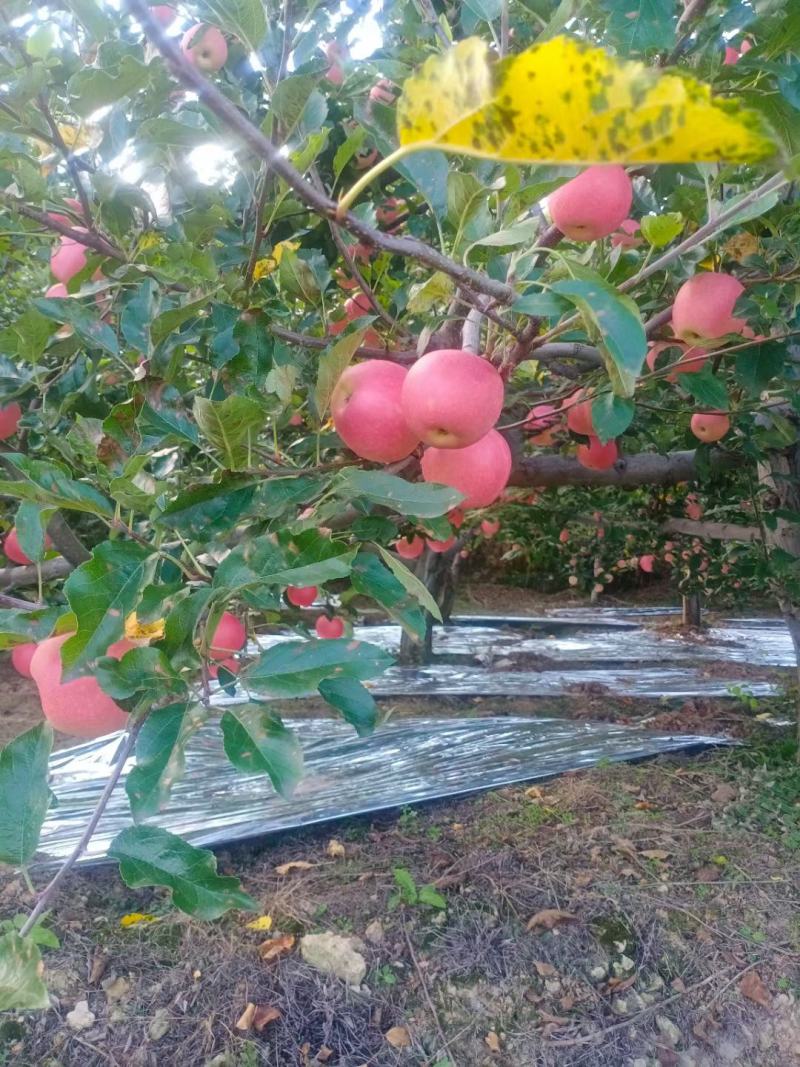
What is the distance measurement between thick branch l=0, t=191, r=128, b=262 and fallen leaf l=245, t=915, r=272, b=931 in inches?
56.1

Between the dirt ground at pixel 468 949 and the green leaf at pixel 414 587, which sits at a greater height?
the green leaf at pixel 414 587

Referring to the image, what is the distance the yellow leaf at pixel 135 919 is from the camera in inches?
69.6

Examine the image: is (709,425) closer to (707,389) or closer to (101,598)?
(707,389)

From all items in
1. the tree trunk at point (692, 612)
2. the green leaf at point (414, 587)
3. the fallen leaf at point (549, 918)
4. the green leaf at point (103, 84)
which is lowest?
the tree trunk at point (692, 612)

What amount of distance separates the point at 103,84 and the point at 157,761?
2.43 feet

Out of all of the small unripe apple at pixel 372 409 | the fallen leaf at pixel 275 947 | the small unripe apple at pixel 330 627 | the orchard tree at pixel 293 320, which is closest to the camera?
the orchard tree at pixel 293 320

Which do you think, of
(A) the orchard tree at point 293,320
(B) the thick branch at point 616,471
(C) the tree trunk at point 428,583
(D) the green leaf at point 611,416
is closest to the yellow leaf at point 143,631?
(A) the orchard tree at point 293,320

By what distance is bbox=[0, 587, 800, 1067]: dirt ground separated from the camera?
1.46 meters

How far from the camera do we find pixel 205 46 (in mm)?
1350

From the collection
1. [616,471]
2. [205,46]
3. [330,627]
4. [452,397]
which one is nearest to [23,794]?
[452,397]

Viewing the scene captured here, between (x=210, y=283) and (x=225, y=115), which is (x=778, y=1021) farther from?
(x=225, y=115)

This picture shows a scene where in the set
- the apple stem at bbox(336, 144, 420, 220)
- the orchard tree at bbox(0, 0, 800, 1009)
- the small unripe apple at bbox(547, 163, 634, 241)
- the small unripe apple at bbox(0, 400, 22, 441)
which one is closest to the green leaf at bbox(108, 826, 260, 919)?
the orchard tree at bbox(0, 0, 800, 1009)

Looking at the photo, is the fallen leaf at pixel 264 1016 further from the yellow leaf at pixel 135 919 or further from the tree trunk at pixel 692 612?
the tree trunk at pixel 692 612

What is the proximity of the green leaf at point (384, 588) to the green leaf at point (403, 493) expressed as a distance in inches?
4.6
